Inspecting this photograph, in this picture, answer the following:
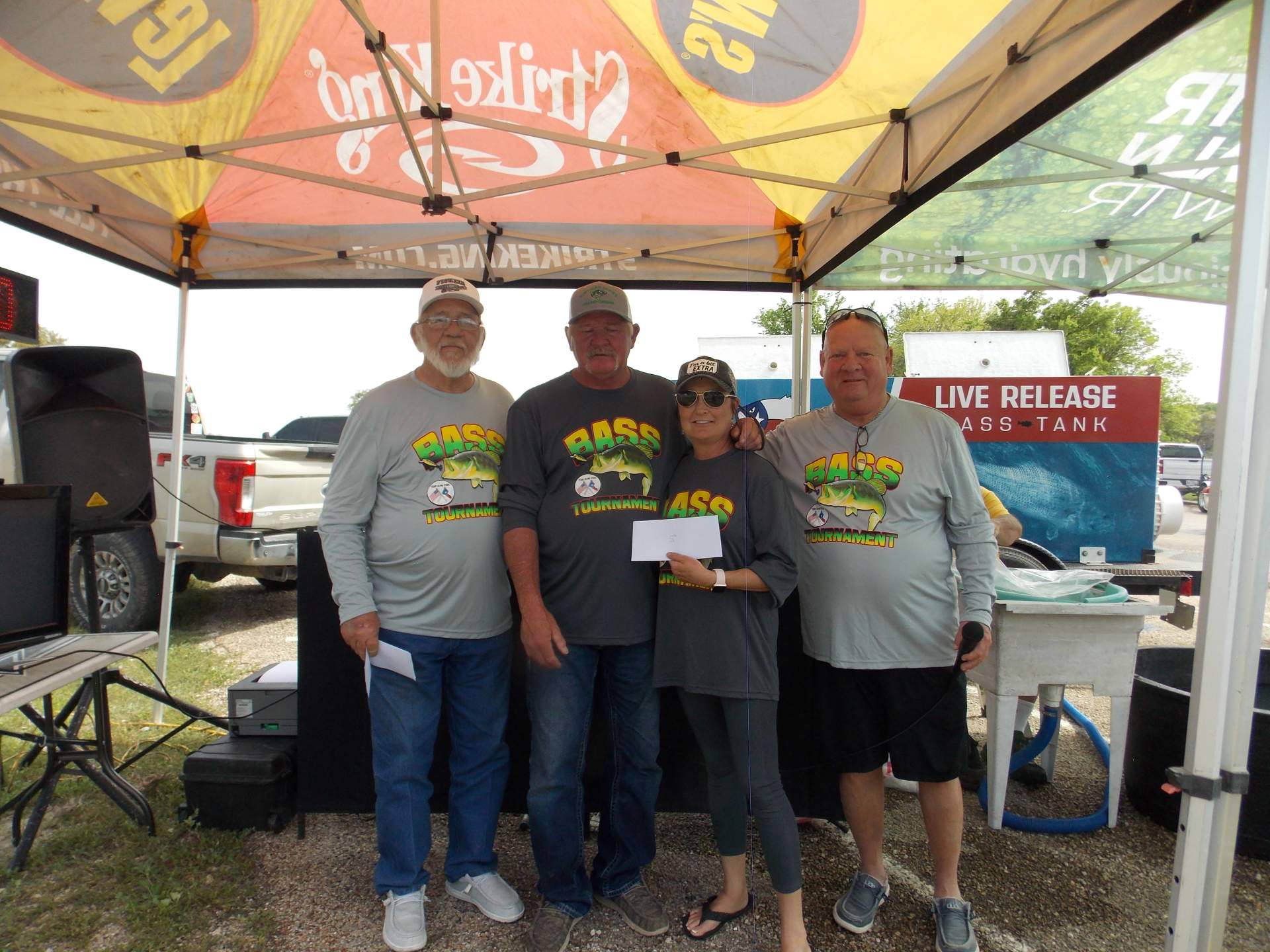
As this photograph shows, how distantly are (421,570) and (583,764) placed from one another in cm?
84

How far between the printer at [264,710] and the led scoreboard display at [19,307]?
1735 millimetres

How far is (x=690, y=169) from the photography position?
3773 millimetres

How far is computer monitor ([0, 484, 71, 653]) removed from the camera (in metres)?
2.70

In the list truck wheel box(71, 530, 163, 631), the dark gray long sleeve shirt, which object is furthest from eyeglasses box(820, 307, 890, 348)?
truck wheel box(71, 530, 163, 631)

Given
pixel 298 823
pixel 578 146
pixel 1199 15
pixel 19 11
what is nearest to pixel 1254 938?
pixel 1199 15

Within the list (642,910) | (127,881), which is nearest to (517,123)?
(642,910)

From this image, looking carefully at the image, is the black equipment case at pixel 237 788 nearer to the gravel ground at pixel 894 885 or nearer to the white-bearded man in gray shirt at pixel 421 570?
the gravel ground at pixel 894 885

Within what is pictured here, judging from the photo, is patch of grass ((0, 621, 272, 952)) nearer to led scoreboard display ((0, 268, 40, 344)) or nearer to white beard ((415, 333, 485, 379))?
led scoreboard display ((0, 268, 40, 344))

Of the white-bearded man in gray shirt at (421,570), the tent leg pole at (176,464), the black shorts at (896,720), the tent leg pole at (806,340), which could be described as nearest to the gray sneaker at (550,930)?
the white-bearded man in gray shirt at (421,570)

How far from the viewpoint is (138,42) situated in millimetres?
2865

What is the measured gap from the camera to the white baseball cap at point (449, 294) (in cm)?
247

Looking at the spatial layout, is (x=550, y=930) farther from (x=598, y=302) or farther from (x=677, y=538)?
(x=598, y=302)

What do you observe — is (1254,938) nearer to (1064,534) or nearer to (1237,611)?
(1237,611)

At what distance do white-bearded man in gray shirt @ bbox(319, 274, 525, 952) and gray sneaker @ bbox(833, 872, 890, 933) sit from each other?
43.2 inches
